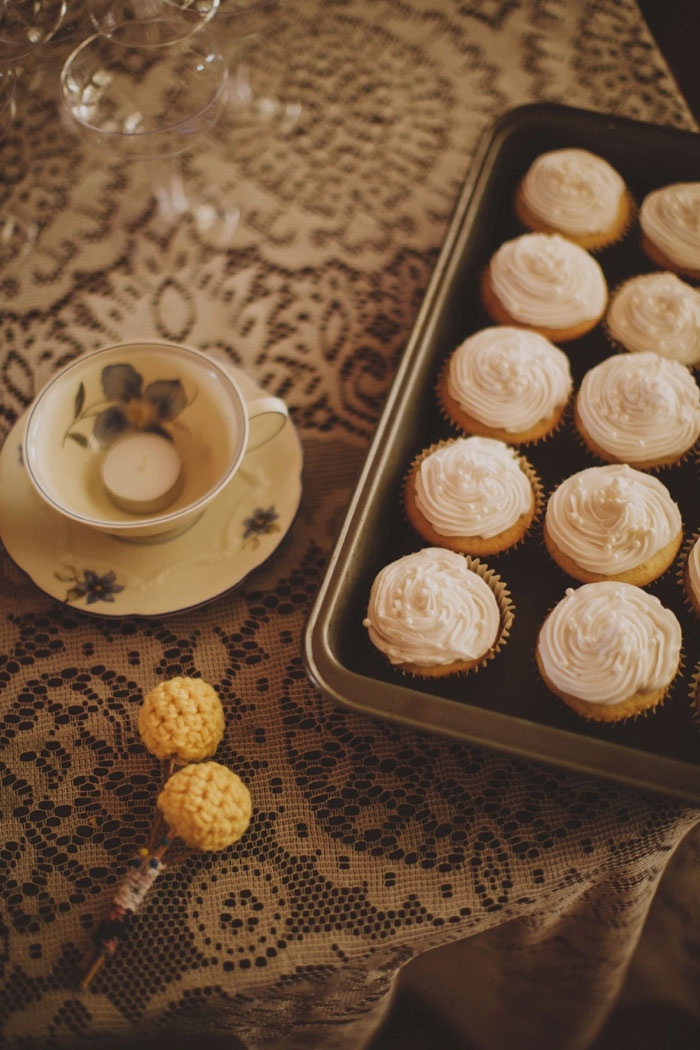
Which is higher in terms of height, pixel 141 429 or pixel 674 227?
pixel 674 227

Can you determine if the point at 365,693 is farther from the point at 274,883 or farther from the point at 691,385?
the point at 691,385

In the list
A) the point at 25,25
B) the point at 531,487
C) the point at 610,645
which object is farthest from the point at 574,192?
the point at 25,25

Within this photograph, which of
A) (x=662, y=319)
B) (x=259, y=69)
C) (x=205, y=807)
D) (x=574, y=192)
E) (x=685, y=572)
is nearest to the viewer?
(x=205, y=807)

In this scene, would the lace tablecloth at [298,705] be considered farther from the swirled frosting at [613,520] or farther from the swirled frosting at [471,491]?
the swirled frosting at [613,520]

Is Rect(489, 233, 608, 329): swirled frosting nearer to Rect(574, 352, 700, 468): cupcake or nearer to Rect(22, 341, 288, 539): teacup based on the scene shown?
Rect(574, 352, 700, 468): cupcake

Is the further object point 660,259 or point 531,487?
point 660,259

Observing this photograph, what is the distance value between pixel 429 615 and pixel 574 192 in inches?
28.5

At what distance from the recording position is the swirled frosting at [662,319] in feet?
3.46

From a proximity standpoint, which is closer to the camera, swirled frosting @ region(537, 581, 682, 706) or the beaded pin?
the beaded pin

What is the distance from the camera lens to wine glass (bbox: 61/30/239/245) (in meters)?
1.16

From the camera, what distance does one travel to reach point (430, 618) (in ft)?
2.81

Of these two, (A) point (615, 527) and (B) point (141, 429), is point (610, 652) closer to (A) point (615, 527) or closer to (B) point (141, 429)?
(A) point (615, 527)

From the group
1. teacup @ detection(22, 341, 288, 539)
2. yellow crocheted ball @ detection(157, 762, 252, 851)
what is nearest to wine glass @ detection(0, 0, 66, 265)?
teacup @ detection(22, 341, 288, 539)

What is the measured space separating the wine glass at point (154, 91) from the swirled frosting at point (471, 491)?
57cm
